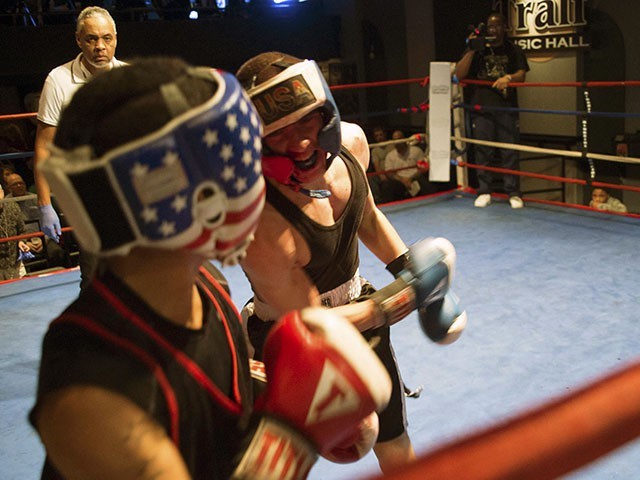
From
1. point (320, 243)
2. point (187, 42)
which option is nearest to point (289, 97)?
point (320, 243)

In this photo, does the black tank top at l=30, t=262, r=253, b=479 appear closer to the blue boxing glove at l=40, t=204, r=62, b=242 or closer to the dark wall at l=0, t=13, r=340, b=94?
the blue boxing glove at l=40, t=204, r=62, b=242

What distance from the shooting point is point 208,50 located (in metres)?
7.94

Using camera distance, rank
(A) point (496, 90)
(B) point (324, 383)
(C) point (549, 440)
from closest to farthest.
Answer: (C) point (549, 440), (B) point (324, 383), (A) point (496, 90)

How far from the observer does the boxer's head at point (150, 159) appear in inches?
27.8

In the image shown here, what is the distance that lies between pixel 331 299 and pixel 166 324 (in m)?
0.90

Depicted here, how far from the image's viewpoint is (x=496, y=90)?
4734mm

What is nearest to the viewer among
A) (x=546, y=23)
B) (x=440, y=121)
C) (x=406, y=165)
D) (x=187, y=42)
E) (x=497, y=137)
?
(x=497, y=137)

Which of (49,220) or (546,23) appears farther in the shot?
(546,23)

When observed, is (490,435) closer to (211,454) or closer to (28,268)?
(211,454)

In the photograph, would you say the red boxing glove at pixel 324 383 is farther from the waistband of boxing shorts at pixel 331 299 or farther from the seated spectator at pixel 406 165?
the seated spectator at pixel 406 165

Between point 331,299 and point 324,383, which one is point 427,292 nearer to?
point 331,299

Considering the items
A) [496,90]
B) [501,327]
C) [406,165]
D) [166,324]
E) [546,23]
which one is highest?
[546,23]

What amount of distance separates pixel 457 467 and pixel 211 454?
0.42 meters

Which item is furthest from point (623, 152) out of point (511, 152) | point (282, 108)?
point (282, 108)
